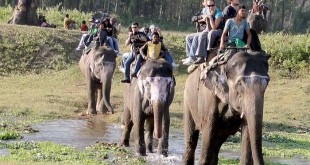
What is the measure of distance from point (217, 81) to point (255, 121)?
1.65 m

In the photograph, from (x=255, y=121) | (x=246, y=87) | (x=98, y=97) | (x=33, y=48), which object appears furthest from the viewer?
(x=33, y=48)

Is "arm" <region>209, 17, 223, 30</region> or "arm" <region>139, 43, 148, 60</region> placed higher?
"arm" <region>209, 17, 223, 30</region>

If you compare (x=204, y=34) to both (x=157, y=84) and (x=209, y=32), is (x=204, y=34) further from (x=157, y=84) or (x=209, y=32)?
(x=157, y=84)

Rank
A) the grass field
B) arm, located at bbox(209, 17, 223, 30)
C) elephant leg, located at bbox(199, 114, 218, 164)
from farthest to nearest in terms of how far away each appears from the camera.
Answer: the grass field → arm, located at bbox(209, 17, 223, 30) → elephant leg, located at bbox(199, 114, 218, 164)

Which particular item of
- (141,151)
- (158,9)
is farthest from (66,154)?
(158,9)

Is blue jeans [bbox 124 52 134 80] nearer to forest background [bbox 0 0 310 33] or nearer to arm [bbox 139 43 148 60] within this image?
arm [bbox 139 43 148 60]

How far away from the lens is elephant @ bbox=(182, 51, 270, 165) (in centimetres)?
895

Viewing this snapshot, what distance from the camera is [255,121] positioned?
28.8 ft

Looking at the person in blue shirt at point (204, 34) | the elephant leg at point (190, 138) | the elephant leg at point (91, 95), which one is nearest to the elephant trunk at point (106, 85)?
the elephant leg at point (91, 95)

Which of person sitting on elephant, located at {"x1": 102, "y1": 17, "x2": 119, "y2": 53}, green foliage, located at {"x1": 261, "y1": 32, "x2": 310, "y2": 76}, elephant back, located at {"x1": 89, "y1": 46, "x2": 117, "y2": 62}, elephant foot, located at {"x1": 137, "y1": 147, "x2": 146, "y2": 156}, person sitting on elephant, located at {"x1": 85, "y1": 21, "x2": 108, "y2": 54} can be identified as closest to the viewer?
elephant foot, located at {"x1": 137, "y1": 147, "x2": 146, "y2": 156}

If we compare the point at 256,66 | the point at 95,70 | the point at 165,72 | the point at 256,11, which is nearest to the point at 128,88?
the point at 165,72

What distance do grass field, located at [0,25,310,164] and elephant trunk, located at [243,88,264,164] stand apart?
4767mm

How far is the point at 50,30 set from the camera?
3366 cm

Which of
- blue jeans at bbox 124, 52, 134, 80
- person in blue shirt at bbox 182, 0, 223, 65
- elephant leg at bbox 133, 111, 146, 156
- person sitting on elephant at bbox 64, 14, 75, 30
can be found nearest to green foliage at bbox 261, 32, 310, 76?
person sitting on elephant at bbox 64, 14, 75, 30
